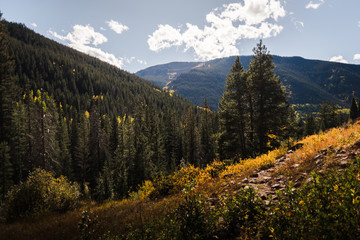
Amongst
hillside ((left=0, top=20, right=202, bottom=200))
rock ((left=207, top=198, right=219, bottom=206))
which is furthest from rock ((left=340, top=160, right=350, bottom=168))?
hillside ((left=0, top=20, right=202, bottom=200))

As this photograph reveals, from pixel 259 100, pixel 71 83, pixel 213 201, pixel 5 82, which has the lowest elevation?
pixel 213 201

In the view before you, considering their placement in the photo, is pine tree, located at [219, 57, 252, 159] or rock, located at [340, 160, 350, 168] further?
pine tree, located at [219, 57, 252, 159]

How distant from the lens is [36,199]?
34.4 ft

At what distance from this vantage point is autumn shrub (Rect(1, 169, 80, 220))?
33.1 ft

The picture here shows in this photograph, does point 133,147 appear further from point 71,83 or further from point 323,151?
point 71,83

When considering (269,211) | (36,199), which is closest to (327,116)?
(269,211)

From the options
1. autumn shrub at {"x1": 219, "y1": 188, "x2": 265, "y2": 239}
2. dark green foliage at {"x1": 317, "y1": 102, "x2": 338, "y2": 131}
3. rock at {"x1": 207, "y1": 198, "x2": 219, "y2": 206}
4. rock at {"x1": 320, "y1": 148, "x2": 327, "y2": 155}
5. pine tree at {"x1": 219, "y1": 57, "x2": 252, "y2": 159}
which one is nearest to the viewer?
autumn shrub at {"x1": 219, "y1": 188, "x2": 265, "y2": 239}

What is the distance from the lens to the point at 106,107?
4616 inches

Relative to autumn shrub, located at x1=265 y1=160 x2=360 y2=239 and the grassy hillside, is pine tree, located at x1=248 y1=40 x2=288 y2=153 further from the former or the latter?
autumn shrub, located at x1=265 y1=160 x2=360 y2=239

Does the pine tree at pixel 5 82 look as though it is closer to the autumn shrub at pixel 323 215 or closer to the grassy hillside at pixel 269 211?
the grassy hillside at pixel 269 211

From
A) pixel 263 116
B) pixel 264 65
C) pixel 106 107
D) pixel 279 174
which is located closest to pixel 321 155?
pixel 279 174

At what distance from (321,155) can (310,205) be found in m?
4.54

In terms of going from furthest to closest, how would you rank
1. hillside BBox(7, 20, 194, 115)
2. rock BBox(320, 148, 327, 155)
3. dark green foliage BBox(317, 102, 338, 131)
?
1. hillside BBox(7, 20, 194, 115)
2. dark green foliage BBox(317, 102, 338, 131)
3. rock BBox(320, 148, 327, 155)

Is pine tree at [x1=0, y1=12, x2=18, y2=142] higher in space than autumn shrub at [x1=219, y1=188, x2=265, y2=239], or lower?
higher
